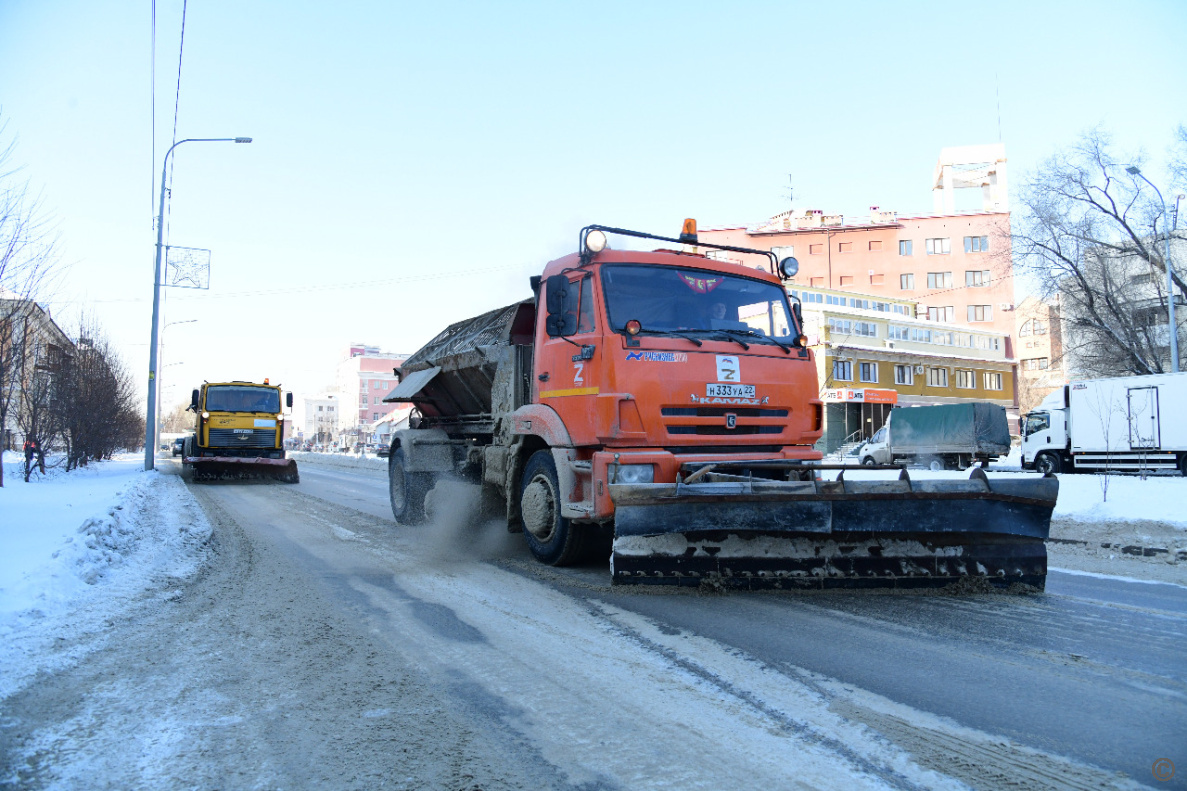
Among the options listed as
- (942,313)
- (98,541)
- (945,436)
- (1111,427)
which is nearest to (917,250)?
(942,313)

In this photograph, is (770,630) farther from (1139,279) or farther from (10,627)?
(1139,279)

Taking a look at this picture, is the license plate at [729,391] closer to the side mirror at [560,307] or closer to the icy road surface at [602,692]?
the side mirror at [560,307]

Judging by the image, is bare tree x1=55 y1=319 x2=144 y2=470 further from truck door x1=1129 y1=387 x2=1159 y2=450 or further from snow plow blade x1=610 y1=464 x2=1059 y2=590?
truck door x1=1129 y1=387 x2=1159 y2=450

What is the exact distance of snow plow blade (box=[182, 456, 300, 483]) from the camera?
19.7m

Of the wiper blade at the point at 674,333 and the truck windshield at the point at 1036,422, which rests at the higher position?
the wiper blade at the point at 674,333

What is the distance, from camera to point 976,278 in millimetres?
68188

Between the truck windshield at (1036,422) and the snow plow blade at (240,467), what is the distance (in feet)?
80.8

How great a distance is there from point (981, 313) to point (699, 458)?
71945 mm

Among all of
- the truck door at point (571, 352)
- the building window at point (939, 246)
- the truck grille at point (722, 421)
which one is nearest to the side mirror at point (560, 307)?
the truck door at point (571, 352)

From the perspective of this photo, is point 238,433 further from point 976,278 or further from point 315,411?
point 315,411

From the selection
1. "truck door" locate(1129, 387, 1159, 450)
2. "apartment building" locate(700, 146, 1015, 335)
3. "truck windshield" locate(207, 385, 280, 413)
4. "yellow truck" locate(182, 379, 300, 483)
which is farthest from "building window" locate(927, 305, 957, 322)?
"yellow truck" locate(182, 379, 300, 483)

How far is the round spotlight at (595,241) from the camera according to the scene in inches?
252

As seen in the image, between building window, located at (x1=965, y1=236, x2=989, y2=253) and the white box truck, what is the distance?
47.4 m

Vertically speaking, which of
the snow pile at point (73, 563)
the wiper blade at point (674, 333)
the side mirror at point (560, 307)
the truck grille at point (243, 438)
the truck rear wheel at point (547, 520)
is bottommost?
the snow pile at point (73, 563)
